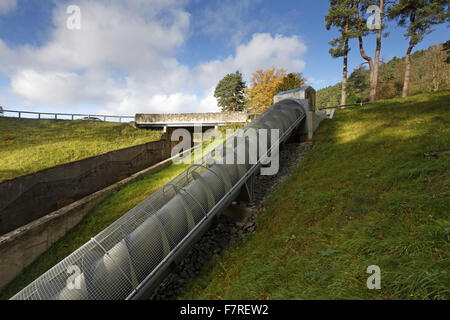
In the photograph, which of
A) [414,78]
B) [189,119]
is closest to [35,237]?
[189,119]

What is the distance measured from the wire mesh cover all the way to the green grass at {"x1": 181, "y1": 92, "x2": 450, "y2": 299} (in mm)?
2057

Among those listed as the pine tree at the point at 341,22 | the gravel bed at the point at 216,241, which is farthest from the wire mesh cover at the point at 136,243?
the pine tree at the point at 341,22

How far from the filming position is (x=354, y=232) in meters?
5.18

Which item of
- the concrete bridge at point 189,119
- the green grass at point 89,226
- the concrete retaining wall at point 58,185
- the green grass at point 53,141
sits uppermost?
the concrete bridge at point 189,119

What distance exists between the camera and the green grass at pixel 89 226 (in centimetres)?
1051

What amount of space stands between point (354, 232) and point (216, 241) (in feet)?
17.2

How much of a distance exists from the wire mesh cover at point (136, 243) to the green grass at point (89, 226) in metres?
8.19

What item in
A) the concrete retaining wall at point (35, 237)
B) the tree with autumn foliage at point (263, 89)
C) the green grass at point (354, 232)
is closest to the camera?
the green grass at point (354, 232)

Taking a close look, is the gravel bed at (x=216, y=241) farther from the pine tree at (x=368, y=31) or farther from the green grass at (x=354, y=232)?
the pine tree at (x=368, y=31)

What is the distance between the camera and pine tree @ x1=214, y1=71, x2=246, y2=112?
49.9 m

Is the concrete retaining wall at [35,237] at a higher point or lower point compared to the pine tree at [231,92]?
lower

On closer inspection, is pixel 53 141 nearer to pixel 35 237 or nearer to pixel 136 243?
pixel 35 237

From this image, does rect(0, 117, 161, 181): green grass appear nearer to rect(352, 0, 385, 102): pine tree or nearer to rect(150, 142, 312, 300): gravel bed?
rect(150, 142, 312, 300): gravel bed
